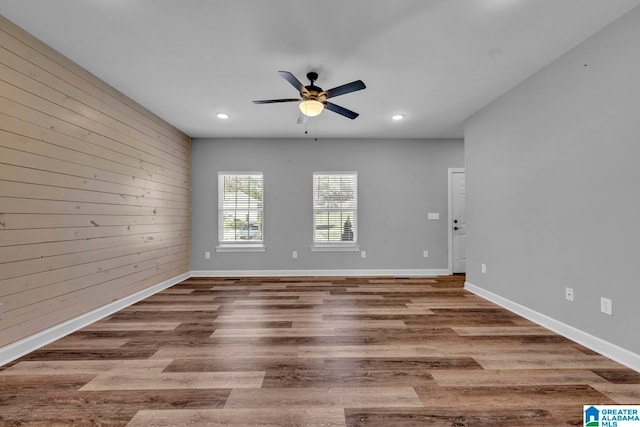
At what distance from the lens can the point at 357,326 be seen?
2.79m

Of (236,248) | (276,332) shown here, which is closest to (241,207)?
(236,248)

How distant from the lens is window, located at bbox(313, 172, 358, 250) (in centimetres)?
536

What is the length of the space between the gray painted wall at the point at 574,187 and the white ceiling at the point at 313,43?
11.0 inches

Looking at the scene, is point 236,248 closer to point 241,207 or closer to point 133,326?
point 241,207

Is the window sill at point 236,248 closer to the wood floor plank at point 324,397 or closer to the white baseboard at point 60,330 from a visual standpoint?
the white baseboard at point 60,330

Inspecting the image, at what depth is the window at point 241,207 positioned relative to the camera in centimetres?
531

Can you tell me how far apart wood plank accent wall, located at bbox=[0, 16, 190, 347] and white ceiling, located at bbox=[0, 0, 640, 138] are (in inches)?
11.2

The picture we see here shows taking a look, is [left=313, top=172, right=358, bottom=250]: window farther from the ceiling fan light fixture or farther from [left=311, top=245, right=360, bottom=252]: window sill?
the ceiling fan light fixture

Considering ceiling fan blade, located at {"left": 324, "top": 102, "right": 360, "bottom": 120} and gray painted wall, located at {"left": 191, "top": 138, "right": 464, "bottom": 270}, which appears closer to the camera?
ceiling fan blade, located at {"left": 324, "top": 102, "right": 360, "bottom": 120}

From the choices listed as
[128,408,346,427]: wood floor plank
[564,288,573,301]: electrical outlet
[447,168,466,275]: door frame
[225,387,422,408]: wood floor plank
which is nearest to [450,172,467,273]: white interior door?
[447,168,466,275]: door frame

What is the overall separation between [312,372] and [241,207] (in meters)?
3.88

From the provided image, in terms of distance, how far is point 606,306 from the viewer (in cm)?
221


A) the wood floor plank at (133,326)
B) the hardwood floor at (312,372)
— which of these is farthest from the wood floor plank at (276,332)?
the wood floor plank at (133,326)

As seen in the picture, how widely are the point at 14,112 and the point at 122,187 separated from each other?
1.31m
